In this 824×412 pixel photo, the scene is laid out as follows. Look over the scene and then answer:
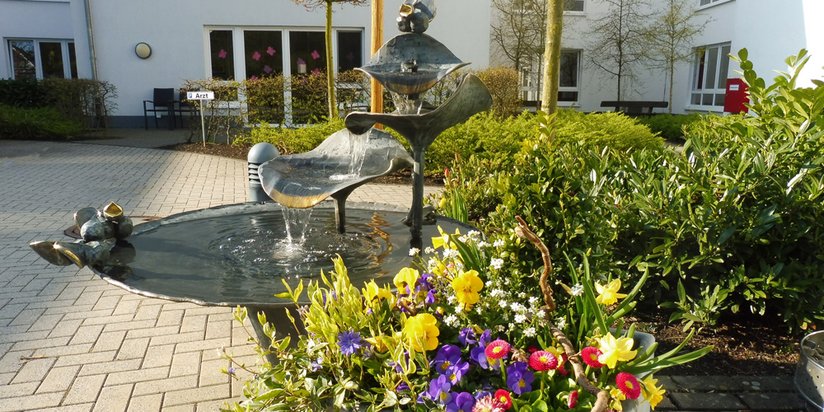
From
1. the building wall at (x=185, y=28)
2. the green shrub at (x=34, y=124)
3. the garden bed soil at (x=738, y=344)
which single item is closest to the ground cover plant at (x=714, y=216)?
the garden bed soil at (x=738, y=344)

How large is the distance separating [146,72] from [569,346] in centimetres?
1762

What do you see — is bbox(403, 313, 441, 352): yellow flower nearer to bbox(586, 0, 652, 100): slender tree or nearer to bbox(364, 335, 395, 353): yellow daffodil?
bbox(364, 335, 395, 353): yellow daffodil

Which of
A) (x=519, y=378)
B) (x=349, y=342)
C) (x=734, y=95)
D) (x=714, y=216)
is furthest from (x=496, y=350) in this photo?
(x=734, y=95)

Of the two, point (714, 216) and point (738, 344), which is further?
point (738, 344)

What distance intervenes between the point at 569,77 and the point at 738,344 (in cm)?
1975

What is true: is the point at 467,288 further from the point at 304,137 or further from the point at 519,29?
the point at 519,29

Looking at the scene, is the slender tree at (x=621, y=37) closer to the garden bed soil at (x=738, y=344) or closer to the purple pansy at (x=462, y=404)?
the garden bed soil at (x=738, y=344)

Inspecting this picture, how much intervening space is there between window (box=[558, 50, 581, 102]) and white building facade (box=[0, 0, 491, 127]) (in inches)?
Answer: 213

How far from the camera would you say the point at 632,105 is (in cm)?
2019

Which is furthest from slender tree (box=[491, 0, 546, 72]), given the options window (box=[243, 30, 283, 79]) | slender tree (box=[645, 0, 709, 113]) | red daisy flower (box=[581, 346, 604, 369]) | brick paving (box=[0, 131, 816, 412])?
red daisy flower (box=[581, 346, 604, 369])

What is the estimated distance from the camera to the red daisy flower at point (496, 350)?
1.84 m

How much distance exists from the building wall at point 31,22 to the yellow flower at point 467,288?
23.0 metres

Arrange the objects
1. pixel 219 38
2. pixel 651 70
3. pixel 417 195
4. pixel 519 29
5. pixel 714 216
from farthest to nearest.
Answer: pixel 651 70, pixel 519 29, pixel 219 38, pixel 417 195, pixel 714 216

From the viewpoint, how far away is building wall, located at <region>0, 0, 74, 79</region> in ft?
66.7
